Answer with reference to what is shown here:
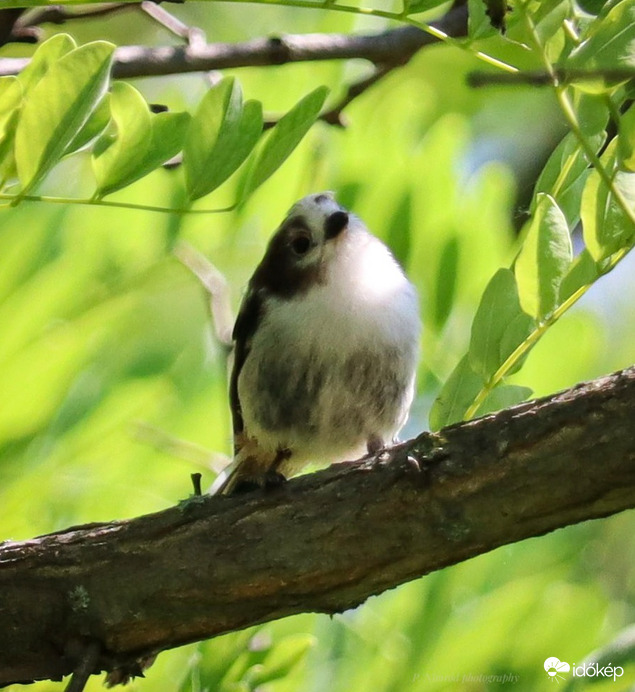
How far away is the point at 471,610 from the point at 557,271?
863 millimetres

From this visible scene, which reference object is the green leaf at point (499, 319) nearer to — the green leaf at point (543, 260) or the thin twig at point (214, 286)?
the green leaf at point (543, 260)

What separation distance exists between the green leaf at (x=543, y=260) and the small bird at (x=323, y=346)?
0.81 metres

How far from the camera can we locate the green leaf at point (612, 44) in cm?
153

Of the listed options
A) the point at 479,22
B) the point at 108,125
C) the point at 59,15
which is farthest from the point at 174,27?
the point at 479,22

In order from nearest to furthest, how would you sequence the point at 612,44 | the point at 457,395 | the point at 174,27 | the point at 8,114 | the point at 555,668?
the point at 612,44
the point at 8,114
the point at 457,395
the point at 555,668
the point at 174,27

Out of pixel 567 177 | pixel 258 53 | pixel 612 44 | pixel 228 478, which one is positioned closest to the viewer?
pixel 612 44

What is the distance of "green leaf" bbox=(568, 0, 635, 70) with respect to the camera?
5.02 feet

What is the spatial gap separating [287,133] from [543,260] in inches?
19.4

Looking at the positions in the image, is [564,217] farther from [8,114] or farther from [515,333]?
[8,114]

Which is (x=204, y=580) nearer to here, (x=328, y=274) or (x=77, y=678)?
(x=77, y=678)

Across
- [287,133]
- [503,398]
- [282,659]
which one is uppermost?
[287,133]

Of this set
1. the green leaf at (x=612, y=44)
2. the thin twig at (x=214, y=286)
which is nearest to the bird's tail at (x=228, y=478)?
the thin twig at (x=214, y=286)

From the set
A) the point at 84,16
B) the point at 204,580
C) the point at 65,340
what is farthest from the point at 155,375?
the point at 84,16

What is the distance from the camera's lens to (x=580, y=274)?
73.5 inches
